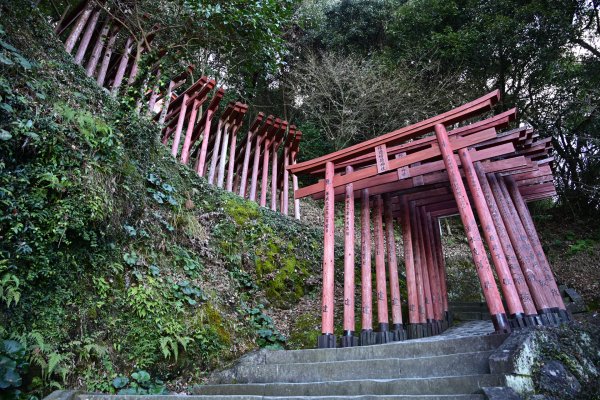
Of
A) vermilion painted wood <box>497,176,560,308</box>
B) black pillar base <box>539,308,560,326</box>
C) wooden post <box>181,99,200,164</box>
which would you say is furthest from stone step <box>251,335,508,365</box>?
wooden post <box>181,99,200,164</box>

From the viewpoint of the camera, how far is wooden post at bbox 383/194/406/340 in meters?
6.16

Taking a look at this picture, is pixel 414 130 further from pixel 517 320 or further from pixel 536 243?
pixel 517 320

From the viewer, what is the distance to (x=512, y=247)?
17.8 feet

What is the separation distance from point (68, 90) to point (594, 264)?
12.4m

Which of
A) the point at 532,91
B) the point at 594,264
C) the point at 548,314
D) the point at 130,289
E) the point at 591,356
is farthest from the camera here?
the point at 532,91

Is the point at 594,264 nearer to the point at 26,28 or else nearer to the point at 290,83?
the point at 290,83

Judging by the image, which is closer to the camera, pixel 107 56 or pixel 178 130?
pixel 107 56

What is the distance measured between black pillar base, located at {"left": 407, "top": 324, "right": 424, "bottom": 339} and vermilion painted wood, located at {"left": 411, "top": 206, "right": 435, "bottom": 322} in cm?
35

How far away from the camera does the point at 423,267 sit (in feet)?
23.2

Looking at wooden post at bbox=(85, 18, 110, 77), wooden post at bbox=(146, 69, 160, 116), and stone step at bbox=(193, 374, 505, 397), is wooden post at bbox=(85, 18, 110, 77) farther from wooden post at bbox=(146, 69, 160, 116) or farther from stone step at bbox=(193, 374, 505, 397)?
stone step at bbox=(193, 374, 505, 397)

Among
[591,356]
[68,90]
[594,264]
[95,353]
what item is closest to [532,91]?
[594,264]

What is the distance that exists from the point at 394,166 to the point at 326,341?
2.66m

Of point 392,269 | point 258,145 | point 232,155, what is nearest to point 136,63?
point 232,155

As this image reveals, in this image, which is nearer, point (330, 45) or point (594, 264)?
point (594, 264)
